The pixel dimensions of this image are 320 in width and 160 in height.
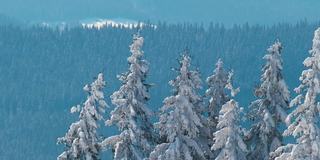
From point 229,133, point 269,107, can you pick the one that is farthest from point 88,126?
point 269,107

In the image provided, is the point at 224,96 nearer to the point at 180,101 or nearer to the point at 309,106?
the point at 180,101

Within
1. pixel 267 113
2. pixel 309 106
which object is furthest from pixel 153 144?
pixel 309 106

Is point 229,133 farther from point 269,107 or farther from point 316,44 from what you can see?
point 316,44

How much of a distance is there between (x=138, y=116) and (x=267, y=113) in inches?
209

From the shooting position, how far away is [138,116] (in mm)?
42812

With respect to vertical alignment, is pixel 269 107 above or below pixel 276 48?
below

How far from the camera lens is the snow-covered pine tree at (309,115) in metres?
36.3

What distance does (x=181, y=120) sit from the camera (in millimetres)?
41344

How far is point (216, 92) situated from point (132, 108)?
5.52 meters

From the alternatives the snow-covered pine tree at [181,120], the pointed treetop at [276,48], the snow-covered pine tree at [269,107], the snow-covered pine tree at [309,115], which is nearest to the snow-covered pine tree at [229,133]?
the snow-covered pine tree at [181,120]

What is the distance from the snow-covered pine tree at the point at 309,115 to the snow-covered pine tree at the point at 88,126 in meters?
9.07

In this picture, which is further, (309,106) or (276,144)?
(276,144)

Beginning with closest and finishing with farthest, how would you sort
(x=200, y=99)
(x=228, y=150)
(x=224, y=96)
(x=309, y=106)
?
(x=309, y=106) → (x=228, y=150) → (x=200, y=99) → (x=224, y=96)

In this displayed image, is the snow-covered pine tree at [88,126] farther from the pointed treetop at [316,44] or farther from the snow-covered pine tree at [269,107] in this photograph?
the pointed treetop at [316,44]
